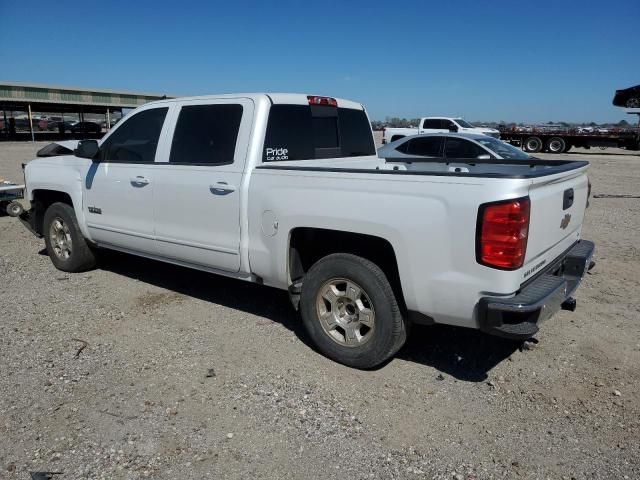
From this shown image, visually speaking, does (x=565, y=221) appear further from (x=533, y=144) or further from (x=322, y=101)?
(x=533, y=144)

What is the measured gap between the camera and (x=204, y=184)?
456cm

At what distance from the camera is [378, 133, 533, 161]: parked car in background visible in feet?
37.9

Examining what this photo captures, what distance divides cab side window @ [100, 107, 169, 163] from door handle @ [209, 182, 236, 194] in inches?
39.1

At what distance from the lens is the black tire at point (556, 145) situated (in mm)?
29358

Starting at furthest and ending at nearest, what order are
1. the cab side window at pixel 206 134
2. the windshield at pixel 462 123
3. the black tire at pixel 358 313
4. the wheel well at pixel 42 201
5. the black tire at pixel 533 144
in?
1. the black tire at pixel 533 144
2. the windshield at pixel 462 123
3. the wheel well at pixel 42 201
4. the cab side window at pixel 206 134
5. the black tire at pixel 358 313

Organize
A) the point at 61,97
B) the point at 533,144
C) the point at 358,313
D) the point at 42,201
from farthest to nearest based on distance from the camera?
the point at 61,97
the point at 533,144
the point at 42,201
the point at 358,313

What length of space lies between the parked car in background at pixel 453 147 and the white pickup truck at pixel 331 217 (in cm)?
598

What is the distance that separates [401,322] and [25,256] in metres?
5.79

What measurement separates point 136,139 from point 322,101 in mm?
1935

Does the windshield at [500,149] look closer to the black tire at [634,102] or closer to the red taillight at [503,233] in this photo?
the red taillight at [503,233]

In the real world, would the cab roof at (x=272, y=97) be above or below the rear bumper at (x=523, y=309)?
above

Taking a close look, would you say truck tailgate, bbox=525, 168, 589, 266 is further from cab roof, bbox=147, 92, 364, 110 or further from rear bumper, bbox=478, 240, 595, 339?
cab roof, bbox=147, 92, 364, 110

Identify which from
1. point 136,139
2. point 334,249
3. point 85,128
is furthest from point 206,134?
point 85,128

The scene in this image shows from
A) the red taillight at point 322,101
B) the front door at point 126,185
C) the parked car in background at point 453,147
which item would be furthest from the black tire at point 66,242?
the parked car in background at point 453,147
